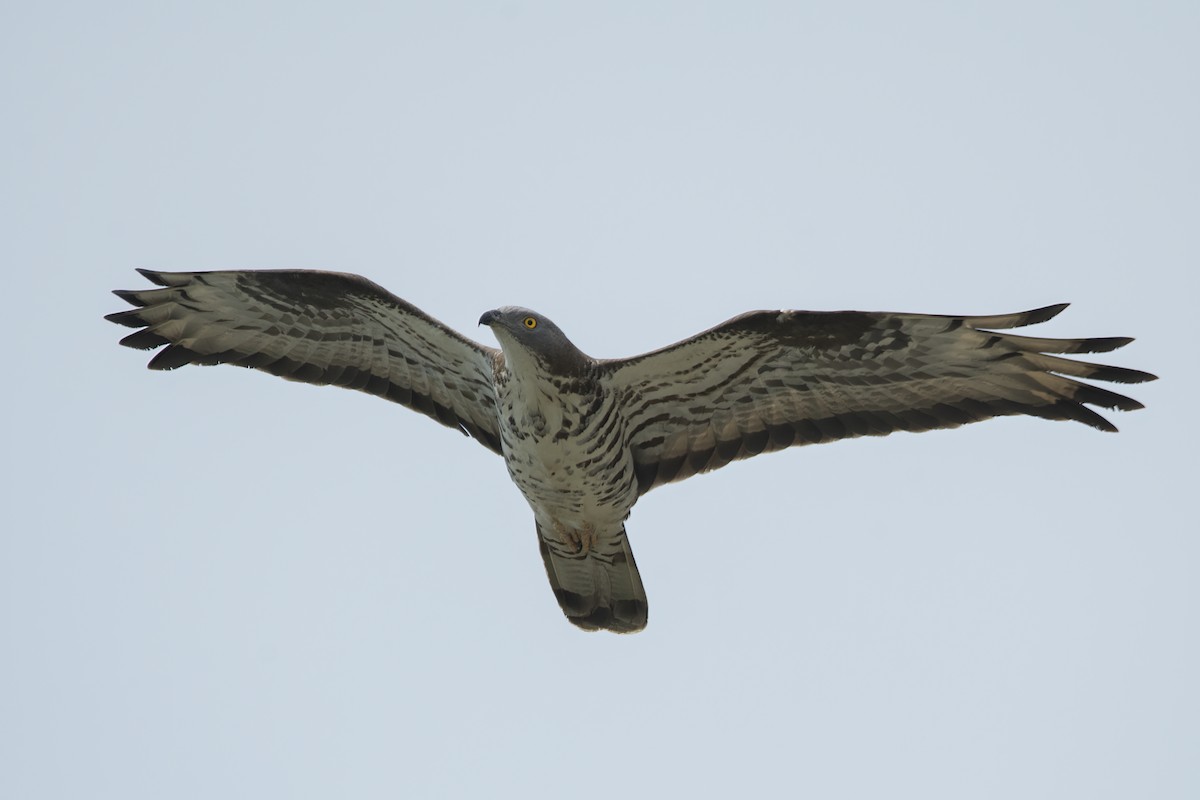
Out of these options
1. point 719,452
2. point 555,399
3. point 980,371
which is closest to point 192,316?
point 555,399

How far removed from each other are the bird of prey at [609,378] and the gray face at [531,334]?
10 mm

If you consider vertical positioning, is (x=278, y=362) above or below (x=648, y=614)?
above

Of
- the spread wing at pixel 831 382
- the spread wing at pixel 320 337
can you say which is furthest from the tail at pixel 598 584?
the spread wing at pixel 320 337

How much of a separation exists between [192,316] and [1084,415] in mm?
6676

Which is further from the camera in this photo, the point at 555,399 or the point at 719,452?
the point at 719,452

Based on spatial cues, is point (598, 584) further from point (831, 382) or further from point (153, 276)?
point (153, 276)

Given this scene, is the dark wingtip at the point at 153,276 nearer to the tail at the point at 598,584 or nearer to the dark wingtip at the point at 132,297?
the dark wingtip at the point at 132,297

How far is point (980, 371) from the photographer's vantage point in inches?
453

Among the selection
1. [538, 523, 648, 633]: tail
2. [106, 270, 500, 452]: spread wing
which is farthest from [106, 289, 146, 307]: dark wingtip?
[538, 523, 648, 633]: tail

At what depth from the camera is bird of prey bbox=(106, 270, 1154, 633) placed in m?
11.1

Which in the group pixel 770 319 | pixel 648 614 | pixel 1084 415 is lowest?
pixel 648 614

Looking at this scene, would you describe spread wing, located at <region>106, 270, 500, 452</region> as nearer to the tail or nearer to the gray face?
the gray face

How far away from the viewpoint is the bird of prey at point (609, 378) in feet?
36.5

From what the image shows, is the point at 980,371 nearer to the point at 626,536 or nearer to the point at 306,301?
the point at 626,536
